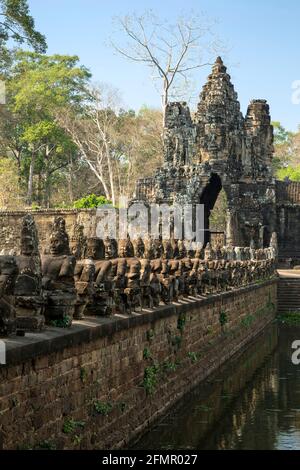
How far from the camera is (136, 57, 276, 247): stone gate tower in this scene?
3909cm

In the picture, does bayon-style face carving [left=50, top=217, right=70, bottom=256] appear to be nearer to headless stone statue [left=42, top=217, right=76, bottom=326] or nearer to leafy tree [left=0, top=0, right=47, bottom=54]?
headless stone statue [left=42, top=217, right=76, bottom=326]

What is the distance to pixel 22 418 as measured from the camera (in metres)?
7.00

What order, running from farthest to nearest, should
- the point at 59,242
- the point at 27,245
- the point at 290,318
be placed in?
the point at 290,318
the point at 59,242
the point at 27,245

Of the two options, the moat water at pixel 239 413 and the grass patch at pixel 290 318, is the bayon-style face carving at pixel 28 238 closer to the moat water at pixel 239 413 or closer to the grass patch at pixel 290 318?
the moat water at pixel 239 413

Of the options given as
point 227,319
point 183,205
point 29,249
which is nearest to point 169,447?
point 29,249

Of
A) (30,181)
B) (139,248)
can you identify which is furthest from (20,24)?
(30,181)

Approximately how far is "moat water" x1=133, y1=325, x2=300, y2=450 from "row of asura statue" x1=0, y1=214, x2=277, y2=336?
170cm

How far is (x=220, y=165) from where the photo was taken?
38969mm

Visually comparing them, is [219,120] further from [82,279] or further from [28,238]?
[28,238]

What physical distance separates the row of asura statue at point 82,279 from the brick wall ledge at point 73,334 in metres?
0.14

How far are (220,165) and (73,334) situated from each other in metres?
31.5

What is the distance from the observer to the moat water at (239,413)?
36.9 feet

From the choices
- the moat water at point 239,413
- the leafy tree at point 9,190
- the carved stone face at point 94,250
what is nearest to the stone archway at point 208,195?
the leafy tree at point 9,190

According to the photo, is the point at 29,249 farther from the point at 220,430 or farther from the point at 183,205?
the point at 183,205
